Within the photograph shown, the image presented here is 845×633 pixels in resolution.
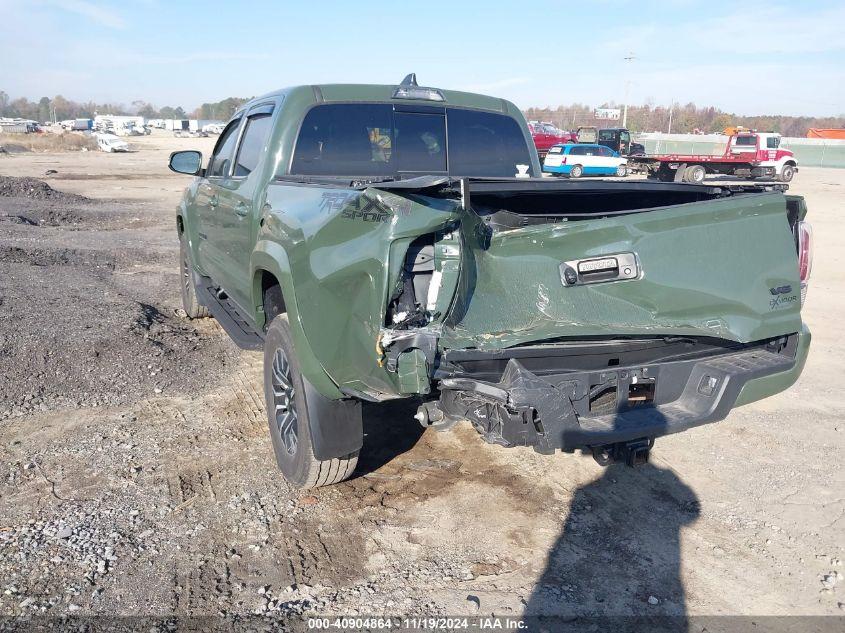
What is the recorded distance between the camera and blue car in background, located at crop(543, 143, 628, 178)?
27.3 meters

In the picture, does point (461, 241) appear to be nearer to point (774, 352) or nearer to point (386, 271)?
point (386, 271)

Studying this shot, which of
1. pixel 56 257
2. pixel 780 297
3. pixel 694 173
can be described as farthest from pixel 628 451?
pixel 694 173

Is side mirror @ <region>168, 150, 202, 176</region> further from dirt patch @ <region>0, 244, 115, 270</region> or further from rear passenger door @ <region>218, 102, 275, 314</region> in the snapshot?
dirt patch @ <region>0, 244, 115, 270</region>

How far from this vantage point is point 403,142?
452 centimetres

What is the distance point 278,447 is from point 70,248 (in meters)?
8.33

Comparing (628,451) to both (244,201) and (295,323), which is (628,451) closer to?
(295,323)

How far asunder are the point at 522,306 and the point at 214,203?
9.97 feet

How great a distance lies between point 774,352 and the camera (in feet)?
11.3

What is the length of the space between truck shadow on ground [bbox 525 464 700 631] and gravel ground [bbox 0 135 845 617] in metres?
0.01

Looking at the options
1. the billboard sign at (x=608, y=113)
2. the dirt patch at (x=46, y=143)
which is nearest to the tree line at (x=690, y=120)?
the billboard sign at (x=608, y=113)

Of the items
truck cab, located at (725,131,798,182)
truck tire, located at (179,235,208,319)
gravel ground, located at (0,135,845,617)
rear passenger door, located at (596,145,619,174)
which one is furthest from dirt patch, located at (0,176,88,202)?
truck cab, located at (725,131,798,182)

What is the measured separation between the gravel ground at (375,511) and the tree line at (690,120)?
75407 mm

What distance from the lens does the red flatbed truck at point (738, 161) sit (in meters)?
27.4

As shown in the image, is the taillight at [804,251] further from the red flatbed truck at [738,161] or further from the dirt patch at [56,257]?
the red flatbed truck at [738,161]
